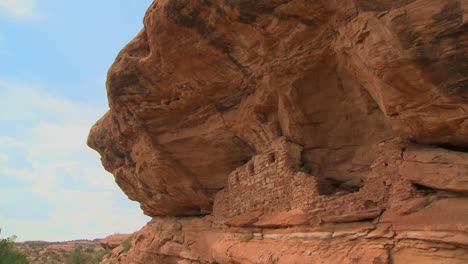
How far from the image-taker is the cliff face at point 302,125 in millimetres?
5082

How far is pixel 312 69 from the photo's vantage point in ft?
23.6

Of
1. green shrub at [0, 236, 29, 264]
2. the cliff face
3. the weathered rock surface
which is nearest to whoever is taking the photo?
the cliff face

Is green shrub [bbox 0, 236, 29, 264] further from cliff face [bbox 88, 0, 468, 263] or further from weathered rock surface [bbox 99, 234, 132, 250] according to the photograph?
cliff face [bbox 88, 0, 468, 263]

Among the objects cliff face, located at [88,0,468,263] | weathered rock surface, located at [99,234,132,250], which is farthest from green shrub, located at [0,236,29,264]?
cliff face, located at [88,0,468,263]

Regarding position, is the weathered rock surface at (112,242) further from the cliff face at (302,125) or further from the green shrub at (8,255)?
the cliff face at (302,125)

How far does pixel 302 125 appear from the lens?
7.79 metres

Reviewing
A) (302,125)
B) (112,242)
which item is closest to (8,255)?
(112,242)

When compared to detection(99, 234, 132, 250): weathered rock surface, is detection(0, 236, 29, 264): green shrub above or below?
below

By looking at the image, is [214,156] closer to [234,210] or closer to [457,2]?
[234,210]

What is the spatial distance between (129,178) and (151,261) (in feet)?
8.39

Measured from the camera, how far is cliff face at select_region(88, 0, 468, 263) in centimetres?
508

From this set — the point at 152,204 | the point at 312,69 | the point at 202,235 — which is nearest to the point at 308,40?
the point at 312,69

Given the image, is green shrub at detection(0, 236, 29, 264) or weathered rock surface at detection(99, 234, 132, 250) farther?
weathered rock surface at detection(99, 234, 132, 250)

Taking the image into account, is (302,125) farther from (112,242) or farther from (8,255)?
(112,242)
